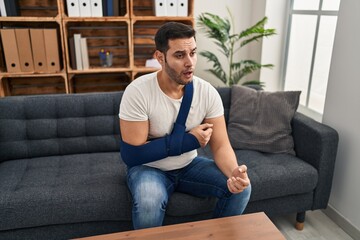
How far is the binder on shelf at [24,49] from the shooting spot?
8.57 feet

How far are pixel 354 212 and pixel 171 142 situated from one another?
4.02ft

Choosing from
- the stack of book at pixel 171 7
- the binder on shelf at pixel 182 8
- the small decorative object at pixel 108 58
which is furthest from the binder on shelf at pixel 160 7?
the small decorative object at pixel 108 58

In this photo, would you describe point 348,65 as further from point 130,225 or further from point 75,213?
point 75,213

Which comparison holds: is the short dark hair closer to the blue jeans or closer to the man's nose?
the man's nose

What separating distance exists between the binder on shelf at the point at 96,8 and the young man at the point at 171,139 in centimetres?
137

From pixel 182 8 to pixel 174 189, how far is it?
1.78m

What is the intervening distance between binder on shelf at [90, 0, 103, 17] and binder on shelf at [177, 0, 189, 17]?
0.66 m

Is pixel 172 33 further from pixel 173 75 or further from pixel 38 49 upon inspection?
pixel 38 49

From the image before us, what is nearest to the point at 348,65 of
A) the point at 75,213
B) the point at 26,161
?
the point at 75,213

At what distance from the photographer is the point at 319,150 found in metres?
1.86

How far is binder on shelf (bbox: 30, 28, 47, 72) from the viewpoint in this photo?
264cm

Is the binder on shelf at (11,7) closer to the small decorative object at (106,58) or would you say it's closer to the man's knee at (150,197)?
the small decorative object at (106,58)

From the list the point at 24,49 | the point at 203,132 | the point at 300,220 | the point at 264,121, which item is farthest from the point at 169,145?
the point at 24,49

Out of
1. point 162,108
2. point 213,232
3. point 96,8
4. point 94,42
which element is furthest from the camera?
point 94,42
